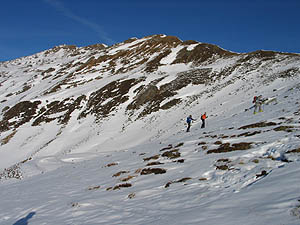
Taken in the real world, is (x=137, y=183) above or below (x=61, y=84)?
below

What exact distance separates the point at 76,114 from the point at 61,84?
63.0 ft

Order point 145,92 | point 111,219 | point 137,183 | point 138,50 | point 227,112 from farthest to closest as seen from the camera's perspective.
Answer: point 138,50, point 145,92, point 227,112, point 137,183, point 111,219

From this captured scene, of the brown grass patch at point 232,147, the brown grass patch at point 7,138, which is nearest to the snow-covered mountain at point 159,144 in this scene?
the brown grass patch at point 232,147

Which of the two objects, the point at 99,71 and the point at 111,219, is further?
the point at 99,71

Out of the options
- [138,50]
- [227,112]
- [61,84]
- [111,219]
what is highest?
[138,50]

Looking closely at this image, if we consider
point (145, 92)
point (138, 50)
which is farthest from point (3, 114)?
point (138, 50)

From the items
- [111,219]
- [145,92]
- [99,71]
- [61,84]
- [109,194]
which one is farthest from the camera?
[99,71]

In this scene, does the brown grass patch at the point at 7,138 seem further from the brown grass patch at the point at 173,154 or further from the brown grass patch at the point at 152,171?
the brown grass patch at the point at 152,171

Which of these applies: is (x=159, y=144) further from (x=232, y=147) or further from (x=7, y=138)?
(x=7, y=138)

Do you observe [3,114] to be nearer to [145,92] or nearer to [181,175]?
[145,92]

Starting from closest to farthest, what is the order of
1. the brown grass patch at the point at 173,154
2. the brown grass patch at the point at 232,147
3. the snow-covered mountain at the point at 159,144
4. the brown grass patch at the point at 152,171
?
1. the snow-covered mountain at the point at 159,144
2. the brown grass patch at the point at 152,171
3. the brown grass patch at the point at 232,147
4. the brown grass patch at the point at 173,154

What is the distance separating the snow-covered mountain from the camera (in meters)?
5.42

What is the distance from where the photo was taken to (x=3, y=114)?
43.8 metres

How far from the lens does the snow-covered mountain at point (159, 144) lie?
5422mm
